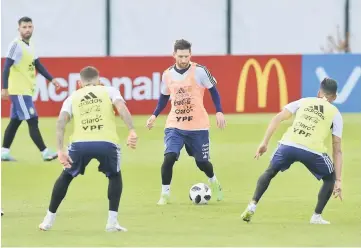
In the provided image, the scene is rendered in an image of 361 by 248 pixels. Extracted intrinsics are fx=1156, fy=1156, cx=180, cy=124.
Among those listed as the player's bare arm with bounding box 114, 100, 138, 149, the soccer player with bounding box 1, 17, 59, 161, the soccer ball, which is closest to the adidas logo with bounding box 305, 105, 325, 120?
the player's bare arm with bounding box 114, 100, 138, 149

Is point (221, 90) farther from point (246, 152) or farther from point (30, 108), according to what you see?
point (30, 108)

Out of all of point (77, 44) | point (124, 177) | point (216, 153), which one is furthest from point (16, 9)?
point (124, 177)

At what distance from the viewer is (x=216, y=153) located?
19906 mm

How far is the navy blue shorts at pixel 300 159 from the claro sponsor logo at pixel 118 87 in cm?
1355

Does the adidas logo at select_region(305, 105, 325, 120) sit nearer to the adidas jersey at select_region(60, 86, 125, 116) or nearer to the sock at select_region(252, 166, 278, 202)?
the sock at select_region(252, 166, 278, 202)

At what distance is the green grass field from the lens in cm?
1163

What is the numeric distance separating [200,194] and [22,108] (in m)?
4.77

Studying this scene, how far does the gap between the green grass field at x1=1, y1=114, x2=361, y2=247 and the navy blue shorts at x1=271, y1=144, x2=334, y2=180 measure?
2.07 ft

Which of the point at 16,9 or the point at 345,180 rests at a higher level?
the point at 16,9

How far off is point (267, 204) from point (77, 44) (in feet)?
74.6

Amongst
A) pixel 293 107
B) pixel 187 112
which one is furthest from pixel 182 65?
pixel 293 107

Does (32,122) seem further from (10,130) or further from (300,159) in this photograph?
(300,159)

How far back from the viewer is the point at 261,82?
26188 mm

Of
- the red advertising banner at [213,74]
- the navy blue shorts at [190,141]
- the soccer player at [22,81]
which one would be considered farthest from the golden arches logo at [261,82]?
the navy blue shorts at [190,141]
